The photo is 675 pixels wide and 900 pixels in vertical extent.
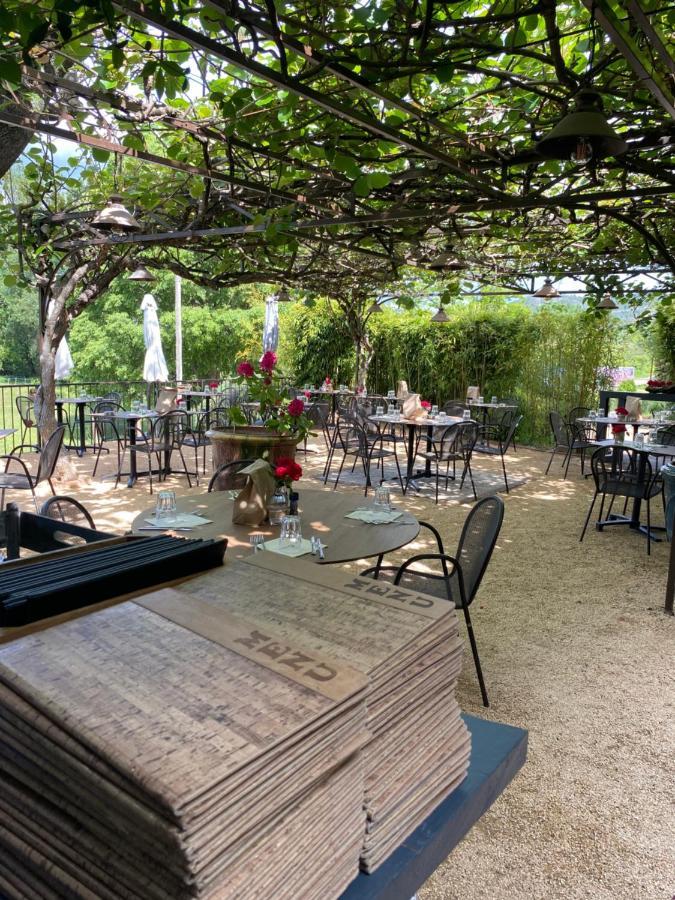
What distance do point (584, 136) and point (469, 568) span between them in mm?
1809

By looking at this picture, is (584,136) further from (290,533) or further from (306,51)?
(290,533)

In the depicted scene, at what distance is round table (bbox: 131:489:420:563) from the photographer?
8.23 feet

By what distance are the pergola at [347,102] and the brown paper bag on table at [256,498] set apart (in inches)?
60.8

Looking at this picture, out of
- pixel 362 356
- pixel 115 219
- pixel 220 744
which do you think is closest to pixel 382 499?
pixel 220 744

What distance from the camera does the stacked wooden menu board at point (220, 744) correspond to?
480mm

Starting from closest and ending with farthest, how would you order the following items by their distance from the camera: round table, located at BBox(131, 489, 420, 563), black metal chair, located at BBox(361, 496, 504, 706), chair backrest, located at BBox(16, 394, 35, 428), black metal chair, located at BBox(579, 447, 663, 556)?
round table, located at BBox(131, 489, 420, 563)
black metal chair, located at BBox(361, 496, 504, 706)
black metal chair, located at BBox(579, 447, 663, 556)
chair backrest, located at BBox(16, 394, 35, 428)

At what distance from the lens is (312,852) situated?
1.87ft

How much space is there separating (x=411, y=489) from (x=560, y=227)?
10.2 ft

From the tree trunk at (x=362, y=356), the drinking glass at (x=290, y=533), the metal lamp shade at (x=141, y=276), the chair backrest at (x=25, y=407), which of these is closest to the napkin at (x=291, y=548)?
the drinking glass at (x=290, y=533)

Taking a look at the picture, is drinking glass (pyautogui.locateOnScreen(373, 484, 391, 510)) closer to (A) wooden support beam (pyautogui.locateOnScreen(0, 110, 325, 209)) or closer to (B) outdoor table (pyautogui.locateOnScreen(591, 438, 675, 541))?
(A) wooden support beam (pyautogui.locateOnScreen(0, 110, 325, 209))

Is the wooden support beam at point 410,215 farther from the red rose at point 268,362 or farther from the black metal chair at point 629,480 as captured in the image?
the black metal chair at point 629,480

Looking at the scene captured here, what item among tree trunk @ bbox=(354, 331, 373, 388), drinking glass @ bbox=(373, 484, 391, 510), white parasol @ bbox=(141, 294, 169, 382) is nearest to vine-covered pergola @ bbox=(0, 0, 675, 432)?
drinking glass @ bbox=(373, 484, 391, 510)

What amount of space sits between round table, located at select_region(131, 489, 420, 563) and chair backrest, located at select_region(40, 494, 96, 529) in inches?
9.0

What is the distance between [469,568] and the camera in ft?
9.43
